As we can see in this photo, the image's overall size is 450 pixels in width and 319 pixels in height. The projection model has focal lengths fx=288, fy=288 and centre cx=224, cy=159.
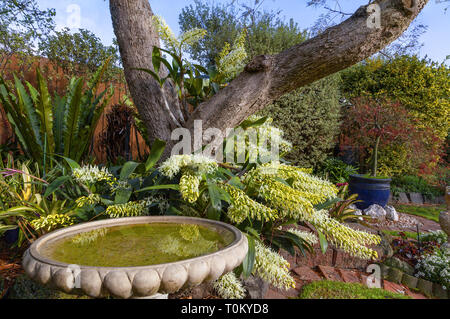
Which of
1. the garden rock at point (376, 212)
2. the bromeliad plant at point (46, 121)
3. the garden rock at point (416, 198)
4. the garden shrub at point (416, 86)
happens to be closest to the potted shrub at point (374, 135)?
the garden rock at point (376, 212)

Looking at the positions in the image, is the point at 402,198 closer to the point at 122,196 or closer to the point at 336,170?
the point at 336,170

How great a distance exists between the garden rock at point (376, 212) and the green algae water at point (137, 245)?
14.1 feet

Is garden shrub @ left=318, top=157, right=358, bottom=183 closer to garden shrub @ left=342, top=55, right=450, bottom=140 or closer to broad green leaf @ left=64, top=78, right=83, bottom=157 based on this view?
garden shrub @ left=342, top=55, right=450, bottom=140

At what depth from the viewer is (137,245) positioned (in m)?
1.23

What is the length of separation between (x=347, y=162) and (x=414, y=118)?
1696 millimetres

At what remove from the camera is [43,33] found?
14.1 ft

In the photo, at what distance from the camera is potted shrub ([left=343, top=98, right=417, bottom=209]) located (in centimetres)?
506

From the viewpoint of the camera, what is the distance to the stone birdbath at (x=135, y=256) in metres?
0.86

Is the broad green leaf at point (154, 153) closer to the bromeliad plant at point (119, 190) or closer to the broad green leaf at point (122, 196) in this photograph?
the bromeliad plant at point (119, 190)

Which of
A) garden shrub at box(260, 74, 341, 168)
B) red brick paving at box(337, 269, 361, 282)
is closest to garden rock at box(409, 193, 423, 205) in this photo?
garden shrub at box(260, 74, 341, 168)

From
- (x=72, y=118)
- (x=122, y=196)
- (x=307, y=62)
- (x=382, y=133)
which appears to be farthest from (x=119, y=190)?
(x=382, y=133)

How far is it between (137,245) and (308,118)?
5327 millimetres

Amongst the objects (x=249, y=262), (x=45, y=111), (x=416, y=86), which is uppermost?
(x=416, y=86)
